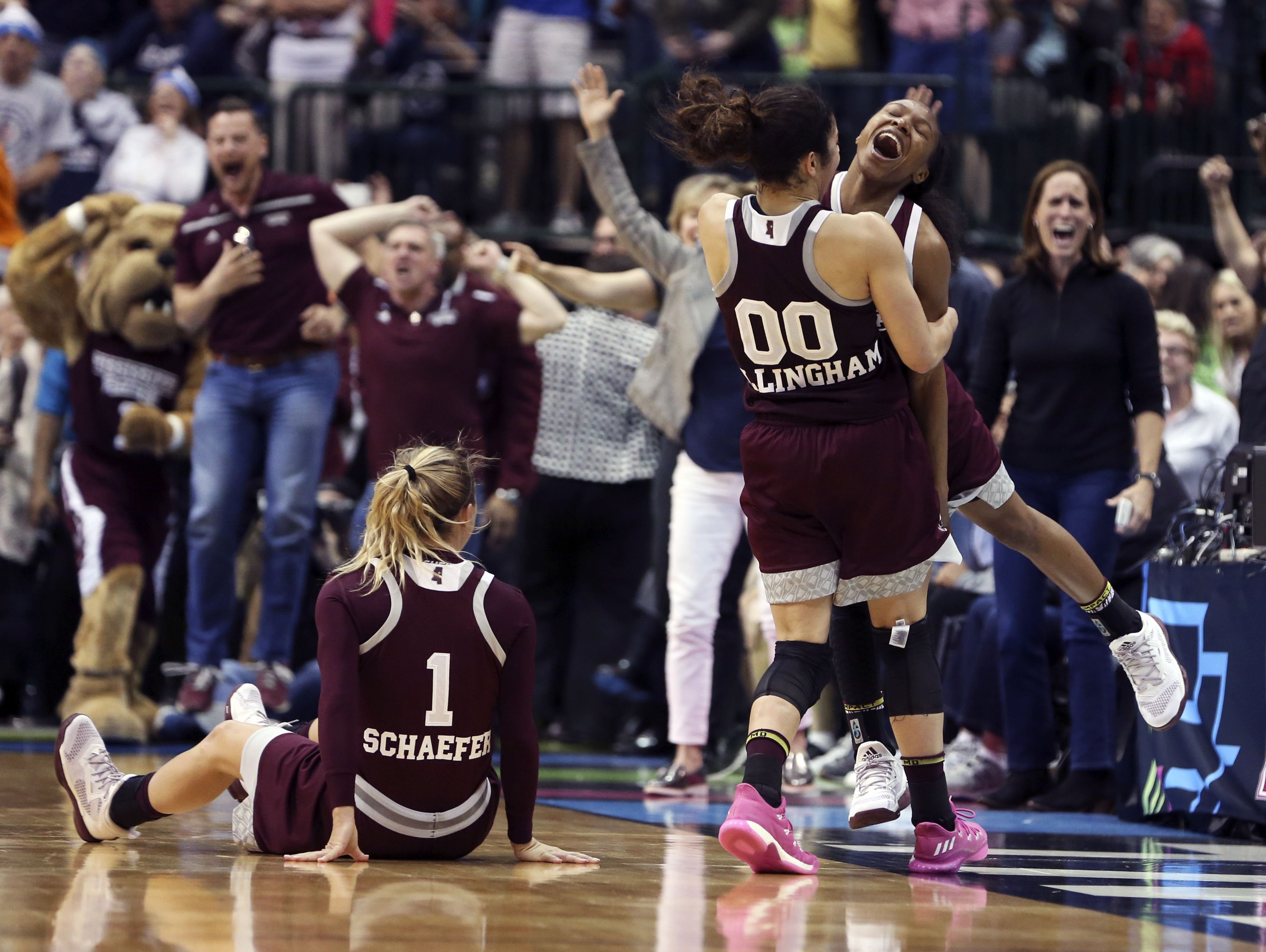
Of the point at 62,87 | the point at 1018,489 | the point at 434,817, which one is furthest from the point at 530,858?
the point at 62,87

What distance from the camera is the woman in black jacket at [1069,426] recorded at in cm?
651

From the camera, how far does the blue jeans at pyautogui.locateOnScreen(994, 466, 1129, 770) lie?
21.3ft

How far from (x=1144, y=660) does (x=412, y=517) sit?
83.7 inches

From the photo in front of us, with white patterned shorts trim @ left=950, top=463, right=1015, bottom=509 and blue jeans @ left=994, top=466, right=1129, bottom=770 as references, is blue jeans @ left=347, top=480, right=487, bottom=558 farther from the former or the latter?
white patterned shorts trim @ left=950, top=463, right=1015, bottom=509

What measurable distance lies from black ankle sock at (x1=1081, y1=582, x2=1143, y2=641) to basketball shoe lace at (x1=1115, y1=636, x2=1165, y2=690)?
0.03 meters

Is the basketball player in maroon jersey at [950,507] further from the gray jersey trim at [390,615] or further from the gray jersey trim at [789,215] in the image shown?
the gray jersey trim at [390,615]

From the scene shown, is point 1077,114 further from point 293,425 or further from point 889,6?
point 293,425

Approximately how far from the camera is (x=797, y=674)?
4.69 metres

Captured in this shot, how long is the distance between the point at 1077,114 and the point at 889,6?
133 cm

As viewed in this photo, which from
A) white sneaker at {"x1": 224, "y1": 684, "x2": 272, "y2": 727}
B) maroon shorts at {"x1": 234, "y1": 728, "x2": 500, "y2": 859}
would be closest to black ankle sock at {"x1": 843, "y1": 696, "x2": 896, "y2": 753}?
maroon shorts at {"x1": 234, "y1": 728, "x2": 500, "y2": 859}

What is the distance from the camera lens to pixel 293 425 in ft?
26.4

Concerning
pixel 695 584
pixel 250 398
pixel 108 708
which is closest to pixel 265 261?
pixel 250 398

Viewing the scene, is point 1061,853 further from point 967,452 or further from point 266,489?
point 266,489

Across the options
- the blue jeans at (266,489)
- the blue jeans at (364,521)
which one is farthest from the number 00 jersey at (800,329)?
the blue jeans at (266,489)
